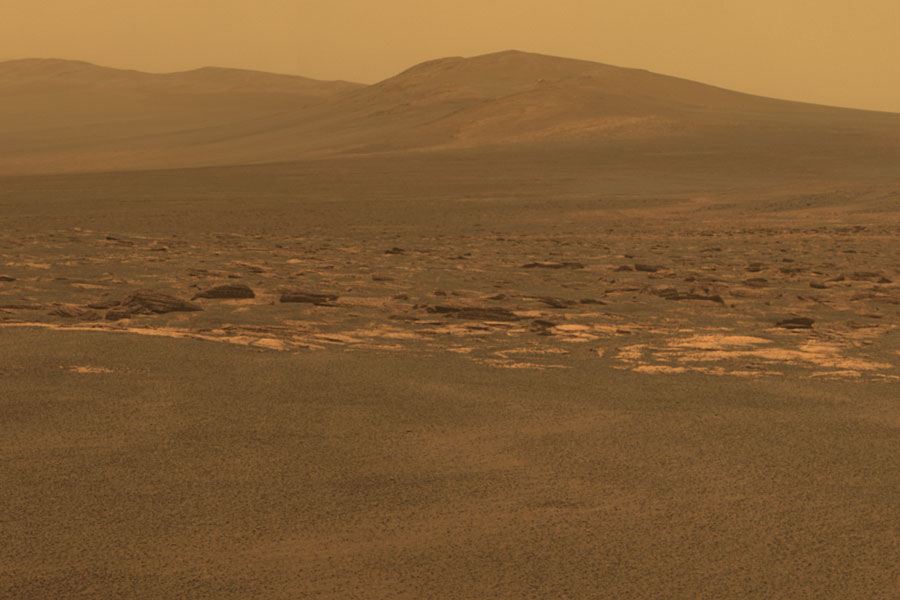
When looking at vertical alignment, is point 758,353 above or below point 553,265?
above

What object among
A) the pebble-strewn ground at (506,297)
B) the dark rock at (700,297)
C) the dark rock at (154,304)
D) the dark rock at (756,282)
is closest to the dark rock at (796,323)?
the pebble-strewn ground at (506,297)

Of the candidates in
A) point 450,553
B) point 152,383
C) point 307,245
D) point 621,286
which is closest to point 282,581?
point 450,553

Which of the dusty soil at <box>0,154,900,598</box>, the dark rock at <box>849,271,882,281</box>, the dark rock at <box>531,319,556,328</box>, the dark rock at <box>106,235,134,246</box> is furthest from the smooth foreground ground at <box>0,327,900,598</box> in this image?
the dark rock at <box>106,235,134,246</box>

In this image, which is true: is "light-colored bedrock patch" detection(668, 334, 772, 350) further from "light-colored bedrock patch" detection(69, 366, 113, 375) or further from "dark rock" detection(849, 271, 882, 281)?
"dark rock" detection(849, 271, 882, 281)

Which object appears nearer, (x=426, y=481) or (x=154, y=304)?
(x=426, y=481)

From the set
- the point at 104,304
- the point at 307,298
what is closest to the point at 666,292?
the point at 307,298

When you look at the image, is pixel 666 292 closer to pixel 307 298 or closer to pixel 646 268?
pixel 646 268

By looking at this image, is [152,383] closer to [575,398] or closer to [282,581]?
[575,398]

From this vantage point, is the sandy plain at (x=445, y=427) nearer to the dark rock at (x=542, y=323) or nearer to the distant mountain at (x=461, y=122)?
the dark rock at (x=542, y=323)
